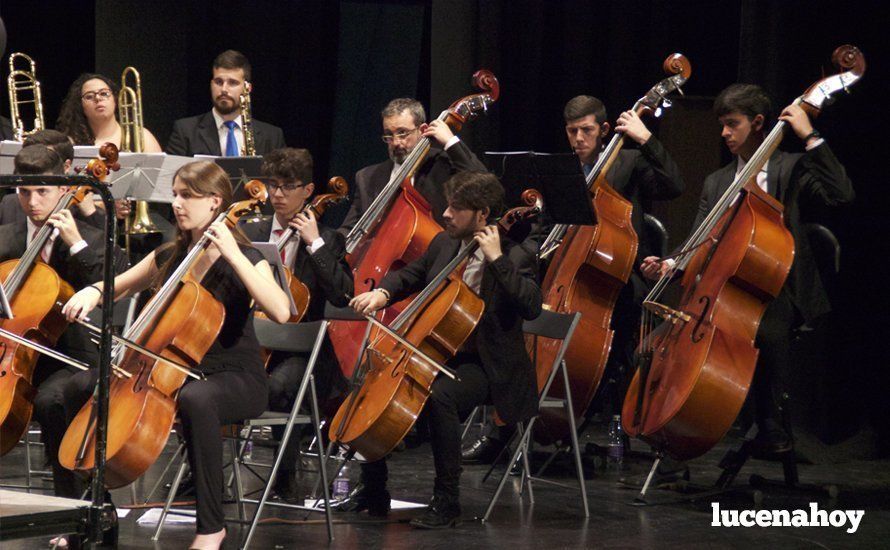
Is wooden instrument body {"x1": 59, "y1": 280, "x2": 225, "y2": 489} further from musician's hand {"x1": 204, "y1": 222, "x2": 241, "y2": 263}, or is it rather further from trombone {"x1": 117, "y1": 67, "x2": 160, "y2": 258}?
trombone {"x1": 117, "y1": 67, "x2": 160, "y2": 258}

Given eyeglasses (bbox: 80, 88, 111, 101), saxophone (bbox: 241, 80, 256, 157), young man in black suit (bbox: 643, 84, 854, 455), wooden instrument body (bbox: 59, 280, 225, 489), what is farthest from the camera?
saxophone (bbox: 241, 80, 256, 157)

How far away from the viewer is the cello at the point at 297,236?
13.9 ft

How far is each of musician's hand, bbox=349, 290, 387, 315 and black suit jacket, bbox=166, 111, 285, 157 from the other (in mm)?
1420

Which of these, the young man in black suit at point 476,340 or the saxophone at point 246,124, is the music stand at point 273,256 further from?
the saxophone at point 246,124

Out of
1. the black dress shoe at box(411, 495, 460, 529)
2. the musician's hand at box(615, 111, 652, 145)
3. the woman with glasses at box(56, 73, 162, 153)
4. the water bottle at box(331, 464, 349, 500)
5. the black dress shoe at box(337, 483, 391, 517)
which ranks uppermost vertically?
the musician's hand at box(615, 111, 652, 145)

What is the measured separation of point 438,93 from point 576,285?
8.15 ft

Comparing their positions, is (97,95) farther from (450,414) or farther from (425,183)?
(450,414)

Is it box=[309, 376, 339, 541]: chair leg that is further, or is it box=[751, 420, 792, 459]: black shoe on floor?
box=[751, 420, 792, 459]: black shoe on floor

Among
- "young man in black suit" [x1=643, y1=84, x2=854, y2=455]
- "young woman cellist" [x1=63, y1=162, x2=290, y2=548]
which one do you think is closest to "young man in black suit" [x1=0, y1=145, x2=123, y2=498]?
"young woman cellist" [x1=63, y1=162, x2=290, y2=548]

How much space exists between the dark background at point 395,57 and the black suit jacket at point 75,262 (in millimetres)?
2623

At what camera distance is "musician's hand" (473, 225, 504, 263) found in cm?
406

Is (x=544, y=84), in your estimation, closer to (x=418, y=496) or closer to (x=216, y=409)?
(x=418, y=496)

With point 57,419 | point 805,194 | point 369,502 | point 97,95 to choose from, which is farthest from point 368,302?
point 97,95

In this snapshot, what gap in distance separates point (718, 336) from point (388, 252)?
1.25 metres
